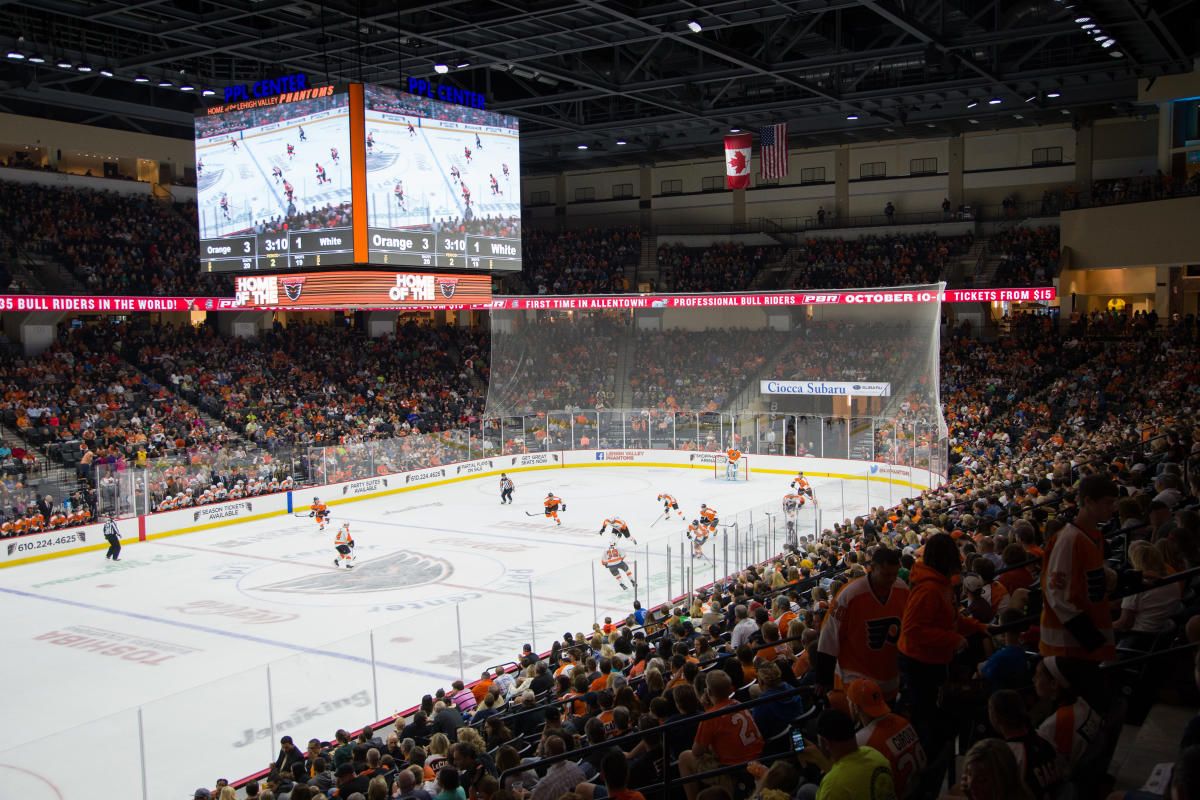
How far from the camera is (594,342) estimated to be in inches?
1474

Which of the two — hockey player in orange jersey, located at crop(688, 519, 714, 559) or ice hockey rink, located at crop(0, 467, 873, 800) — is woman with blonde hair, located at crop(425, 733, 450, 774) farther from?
hockey player in orange jersey, located at crop(688, 519, 714, 559)

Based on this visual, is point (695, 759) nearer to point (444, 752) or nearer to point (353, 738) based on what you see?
point (444, 752)

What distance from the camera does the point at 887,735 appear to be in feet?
13.9

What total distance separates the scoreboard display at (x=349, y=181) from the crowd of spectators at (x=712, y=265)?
20.1 m

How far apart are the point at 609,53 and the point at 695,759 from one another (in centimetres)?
2922

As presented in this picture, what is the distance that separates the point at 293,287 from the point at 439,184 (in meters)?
3.81

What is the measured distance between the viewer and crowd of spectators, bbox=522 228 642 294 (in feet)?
147

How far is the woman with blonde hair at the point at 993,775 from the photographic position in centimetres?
327

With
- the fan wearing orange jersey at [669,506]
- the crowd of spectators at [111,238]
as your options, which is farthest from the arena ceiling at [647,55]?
the fan wearing orange jersey at [669,506]

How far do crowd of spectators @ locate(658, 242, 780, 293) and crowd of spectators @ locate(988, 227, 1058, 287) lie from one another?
9179mm

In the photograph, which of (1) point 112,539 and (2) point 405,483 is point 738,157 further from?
(1) point 112,539

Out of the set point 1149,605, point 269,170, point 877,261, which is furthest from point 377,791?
point 877,261

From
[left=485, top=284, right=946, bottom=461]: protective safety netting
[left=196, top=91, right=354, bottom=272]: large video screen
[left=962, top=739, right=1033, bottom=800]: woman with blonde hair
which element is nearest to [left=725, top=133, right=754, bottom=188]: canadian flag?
[left=485, top=284, right=946, bottom=461]: protective safety netting

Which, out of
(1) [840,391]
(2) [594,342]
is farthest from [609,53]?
(1) [840,391]
